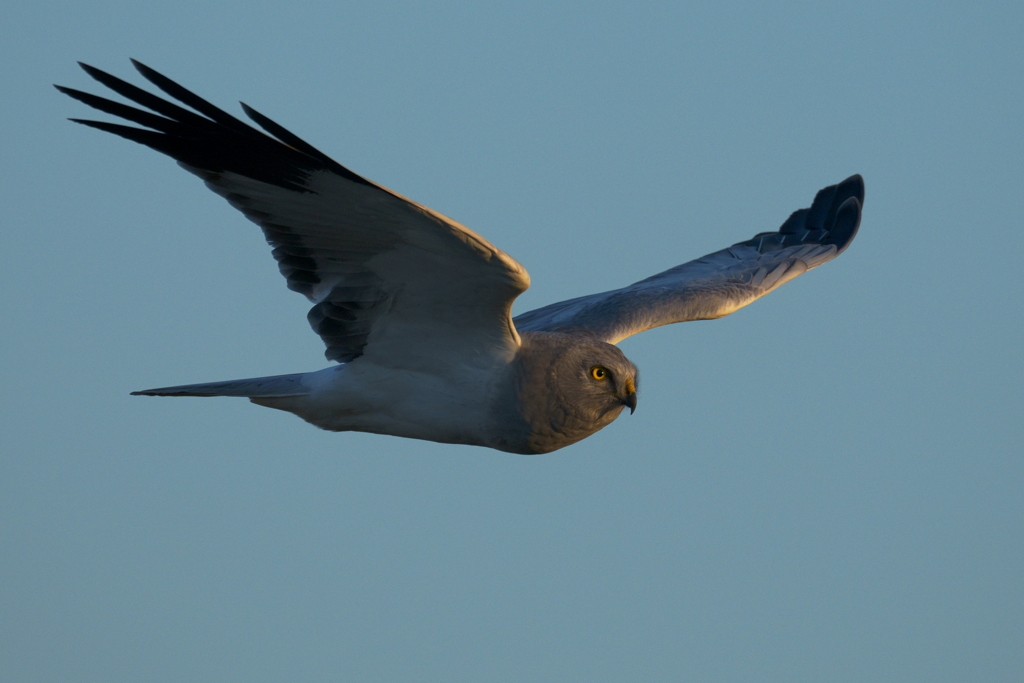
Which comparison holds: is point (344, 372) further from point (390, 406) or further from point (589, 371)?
point (589, 371)

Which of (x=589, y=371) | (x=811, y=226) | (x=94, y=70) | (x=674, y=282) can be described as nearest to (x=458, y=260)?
(x=589, y=371)

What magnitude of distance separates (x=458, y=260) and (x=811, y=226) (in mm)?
6133

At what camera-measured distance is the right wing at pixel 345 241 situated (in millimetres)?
5270

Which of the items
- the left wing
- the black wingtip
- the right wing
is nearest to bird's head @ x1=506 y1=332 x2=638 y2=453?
the right wing

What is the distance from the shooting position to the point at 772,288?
9.66m

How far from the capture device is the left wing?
866 cm

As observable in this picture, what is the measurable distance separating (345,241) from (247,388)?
160 centimetres

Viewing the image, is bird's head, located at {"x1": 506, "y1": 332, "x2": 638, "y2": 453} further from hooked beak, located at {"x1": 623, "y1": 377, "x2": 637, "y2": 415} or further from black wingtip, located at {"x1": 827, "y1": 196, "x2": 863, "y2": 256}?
black wingtip, located at {"x1": 827, "y1": 196, "x2": 863, "y2": 256}

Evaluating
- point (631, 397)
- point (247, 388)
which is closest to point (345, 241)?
point (247, 388)

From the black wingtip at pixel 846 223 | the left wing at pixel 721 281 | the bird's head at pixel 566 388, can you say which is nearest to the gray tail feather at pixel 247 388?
the bird's head at pixel 566 388

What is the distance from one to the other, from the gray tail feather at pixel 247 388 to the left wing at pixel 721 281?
6.46 feet

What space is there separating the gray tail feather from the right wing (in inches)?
17.2

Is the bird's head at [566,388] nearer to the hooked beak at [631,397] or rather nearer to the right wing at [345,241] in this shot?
the hooked beak at [631,397]

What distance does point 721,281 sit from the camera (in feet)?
31.3
